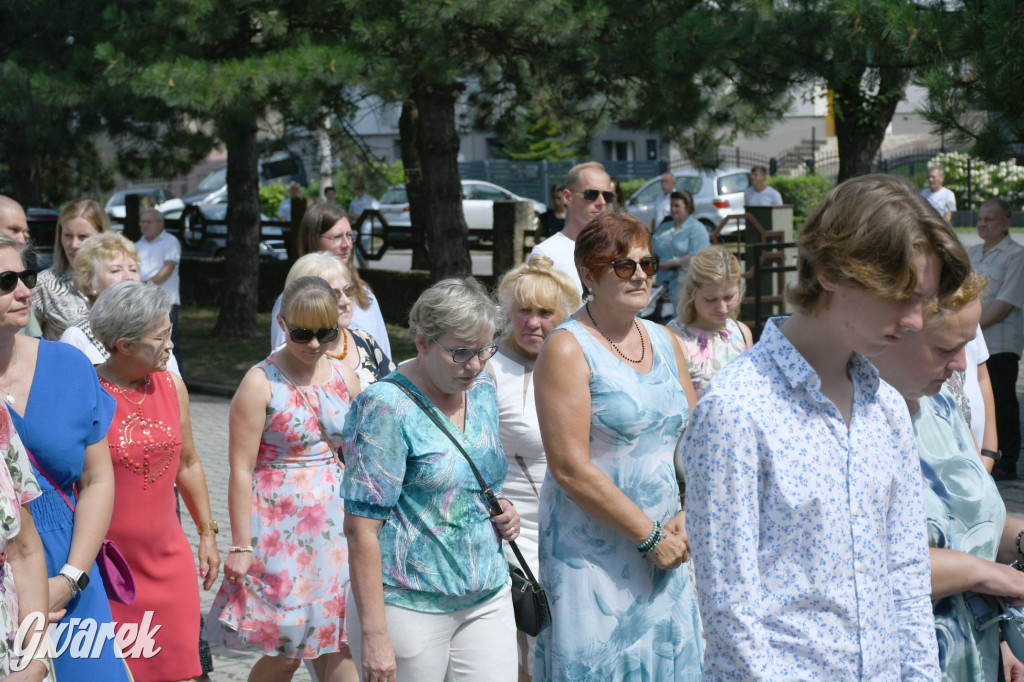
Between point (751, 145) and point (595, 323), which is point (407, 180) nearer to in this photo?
point (595, 323)

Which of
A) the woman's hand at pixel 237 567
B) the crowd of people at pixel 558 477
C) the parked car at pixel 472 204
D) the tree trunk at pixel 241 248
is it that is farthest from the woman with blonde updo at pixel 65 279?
the parked car at pixel 472 204

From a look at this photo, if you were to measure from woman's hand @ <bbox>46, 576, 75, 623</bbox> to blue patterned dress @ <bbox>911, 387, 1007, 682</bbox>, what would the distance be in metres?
2.29

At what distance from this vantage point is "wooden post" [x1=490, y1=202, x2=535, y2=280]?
16047 millimetres

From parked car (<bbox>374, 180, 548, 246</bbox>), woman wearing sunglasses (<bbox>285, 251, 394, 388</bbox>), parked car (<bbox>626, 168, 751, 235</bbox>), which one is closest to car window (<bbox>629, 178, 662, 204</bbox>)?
parked car (<bbox>626, 168, 751, 235</bbox>)

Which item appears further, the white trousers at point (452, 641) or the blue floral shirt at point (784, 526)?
the white trousers at point (452, 641)

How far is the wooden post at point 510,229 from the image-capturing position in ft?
52.6

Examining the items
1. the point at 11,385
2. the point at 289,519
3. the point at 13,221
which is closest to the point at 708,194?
the point at 13,221

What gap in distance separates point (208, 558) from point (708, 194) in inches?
866

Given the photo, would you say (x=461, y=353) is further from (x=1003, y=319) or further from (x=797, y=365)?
(x=1003, y=319)

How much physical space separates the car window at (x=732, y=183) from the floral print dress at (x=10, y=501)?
2344 cm

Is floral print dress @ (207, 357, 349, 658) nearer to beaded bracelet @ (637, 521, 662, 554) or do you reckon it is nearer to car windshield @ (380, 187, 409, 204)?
beaded bracelet @ (637, 521, 662, 554)

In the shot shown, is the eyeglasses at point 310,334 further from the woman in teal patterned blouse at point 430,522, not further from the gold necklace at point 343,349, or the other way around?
the woman in teal patterned blouse at point 430,522

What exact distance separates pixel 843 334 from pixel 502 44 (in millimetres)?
9975

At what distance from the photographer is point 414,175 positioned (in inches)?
761
